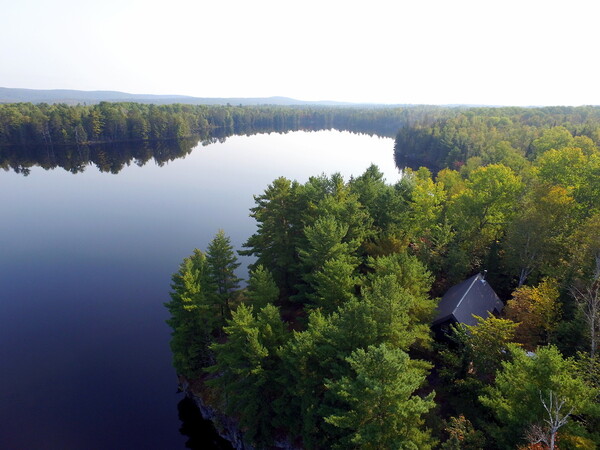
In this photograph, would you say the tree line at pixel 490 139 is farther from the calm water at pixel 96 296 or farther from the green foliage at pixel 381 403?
the calm water at pixel 96 296

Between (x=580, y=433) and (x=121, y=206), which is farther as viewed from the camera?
(x=121, y=206)

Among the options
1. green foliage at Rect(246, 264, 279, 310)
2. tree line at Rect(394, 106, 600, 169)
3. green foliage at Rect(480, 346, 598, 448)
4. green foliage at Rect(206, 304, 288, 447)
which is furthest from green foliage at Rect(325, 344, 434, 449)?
tree line at Rect(394, 106, 600, 169)

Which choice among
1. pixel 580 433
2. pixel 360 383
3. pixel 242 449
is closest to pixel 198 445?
pixel 242 449

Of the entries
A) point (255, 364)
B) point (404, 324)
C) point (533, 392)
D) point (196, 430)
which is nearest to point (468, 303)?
point (404, 324)

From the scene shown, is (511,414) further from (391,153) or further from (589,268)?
(391,153)

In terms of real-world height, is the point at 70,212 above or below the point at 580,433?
below

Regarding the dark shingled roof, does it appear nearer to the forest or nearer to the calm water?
the forest
